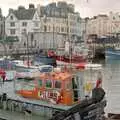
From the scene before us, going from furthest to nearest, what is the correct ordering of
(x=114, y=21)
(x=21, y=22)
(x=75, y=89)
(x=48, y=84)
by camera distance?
(x=114, y=21), (x=21, y=22), (x=48, y=84), (x=75, y=89)

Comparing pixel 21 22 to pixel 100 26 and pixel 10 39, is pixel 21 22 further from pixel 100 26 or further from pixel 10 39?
pixel 100 26

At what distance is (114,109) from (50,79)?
8541 millimetres

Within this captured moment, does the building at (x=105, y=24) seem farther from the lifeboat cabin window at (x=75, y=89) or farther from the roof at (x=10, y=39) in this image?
the lifeboat cabin window at (x=75, y=89)

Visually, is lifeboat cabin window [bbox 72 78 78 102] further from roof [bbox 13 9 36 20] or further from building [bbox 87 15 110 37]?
building [bbox 87 15 110 37]

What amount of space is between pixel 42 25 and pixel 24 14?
21.4 ft

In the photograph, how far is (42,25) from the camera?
106 metres

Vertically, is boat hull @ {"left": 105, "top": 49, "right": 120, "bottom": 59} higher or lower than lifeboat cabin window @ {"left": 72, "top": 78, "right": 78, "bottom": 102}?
lower

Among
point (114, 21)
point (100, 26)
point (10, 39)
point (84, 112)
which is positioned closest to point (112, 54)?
point (10, 39)

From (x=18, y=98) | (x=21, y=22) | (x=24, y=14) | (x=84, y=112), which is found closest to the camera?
(x=84, y=112)

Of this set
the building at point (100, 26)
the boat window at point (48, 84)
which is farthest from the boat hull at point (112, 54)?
the boat window at point (48, 84)

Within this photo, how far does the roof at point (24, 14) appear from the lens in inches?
3957

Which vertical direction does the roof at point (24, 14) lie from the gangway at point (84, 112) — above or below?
above

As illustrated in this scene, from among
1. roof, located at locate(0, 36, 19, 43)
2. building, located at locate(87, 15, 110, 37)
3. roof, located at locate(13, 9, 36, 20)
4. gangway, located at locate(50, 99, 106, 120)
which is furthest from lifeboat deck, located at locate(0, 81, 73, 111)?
building, located at locate(87, 15, 110, 37)

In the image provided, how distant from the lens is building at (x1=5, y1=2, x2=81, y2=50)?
8906cm
